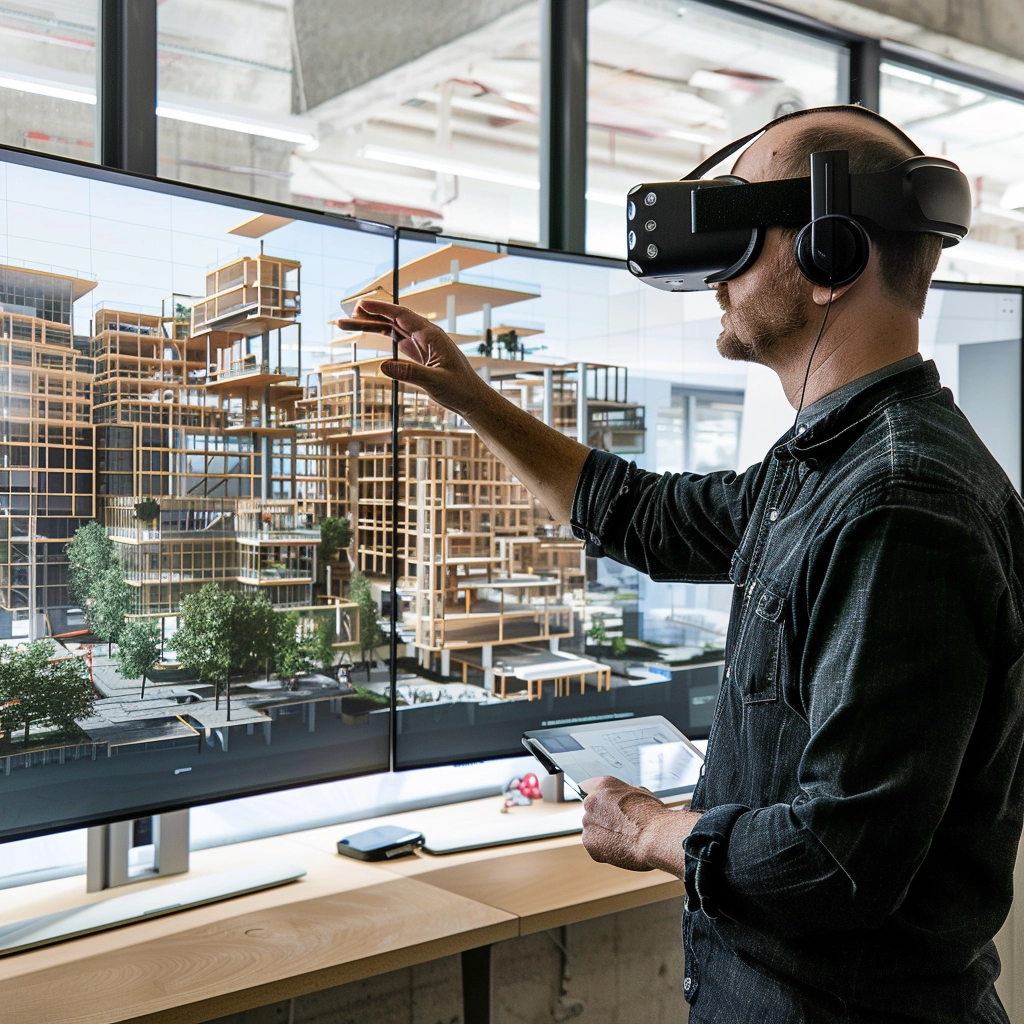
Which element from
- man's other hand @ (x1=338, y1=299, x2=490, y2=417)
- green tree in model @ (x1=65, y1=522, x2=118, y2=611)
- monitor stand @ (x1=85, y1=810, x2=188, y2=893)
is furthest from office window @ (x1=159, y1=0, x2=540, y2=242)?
monitor stand @ (x1=85, y1=810, x2=188, y2=893)

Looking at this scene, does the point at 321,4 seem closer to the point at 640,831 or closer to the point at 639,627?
the point at 639,627

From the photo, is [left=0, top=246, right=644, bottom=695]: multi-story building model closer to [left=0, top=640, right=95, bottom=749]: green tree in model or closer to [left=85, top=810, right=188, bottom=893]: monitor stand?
[left=0, top=640, right=95, bottom=749]: green tree in model

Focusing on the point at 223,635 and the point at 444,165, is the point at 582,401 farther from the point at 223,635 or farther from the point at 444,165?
the point at 444,165

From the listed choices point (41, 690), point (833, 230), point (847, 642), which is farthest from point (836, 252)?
point (41, 690)

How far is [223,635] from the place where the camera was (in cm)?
160

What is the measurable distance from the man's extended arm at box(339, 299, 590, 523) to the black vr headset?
38cm

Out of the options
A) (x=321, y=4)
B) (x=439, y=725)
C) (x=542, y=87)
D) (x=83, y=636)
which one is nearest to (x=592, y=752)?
(x=439, y=725)

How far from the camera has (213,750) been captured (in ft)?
5.18

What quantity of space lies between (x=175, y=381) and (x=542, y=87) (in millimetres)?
1358

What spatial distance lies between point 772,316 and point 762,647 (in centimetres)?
35

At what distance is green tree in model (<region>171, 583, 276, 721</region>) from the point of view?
1.57m

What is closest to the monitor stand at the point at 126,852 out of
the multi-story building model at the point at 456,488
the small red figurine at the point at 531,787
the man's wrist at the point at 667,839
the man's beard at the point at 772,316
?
the multi-story building model at the point at 456,488

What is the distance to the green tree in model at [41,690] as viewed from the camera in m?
1.39

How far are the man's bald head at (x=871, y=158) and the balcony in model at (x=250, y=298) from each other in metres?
0.87
